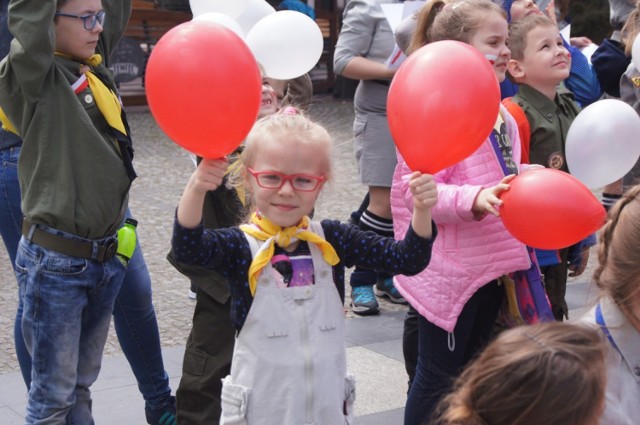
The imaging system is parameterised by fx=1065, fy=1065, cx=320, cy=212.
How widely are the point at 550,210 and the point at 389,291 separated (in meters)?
2.88

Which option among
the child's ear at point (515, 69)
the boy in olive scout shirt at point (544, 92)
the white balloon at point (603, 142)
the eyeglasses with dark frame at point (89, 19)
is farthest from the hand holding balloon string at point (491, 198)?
the eyeglasses with dark frame at point (89, 19)

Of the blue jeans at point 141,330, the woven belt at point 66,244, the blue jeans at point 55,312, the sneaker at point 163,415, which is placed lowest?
the sneaker at point 163,415

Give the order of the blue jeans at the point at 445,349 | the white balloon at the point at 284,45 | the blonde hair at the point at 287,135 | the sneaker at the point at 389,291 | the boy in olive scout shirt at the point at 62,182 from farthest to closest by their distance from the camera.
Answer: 1. the sneaker at the point at 389,291
2. the white balloon at the point at 284,45
3. the blue jeans at the point at 445,349
4. the boy in olive scout shirt at the point at 62,182
5. the blonde hair at the point at 287,135

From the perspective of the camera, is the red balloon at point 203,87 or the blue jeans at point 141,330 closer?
the red balloon at point 203,87

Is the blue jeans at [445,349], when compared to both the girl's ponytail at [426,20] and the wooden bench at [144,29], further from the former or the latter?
the wooden bench at [144,29]

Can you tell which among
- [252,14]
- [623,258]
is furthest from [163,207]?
[623,258]

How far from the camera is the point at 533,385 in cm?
183

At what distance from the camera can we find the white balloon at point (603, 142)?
357cm

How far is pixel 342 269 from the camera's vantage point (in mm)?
2822

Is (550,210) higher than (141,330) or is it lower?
higher

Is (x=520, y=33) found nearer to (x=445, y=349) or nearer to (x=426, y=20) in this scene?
(x=426, y=20)

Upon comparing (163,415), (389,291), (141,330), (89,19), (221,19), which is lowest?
(389,291)

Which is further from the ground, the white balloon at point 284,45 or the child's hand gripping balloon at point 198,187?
the child's hand gripping balloon at point 198,187

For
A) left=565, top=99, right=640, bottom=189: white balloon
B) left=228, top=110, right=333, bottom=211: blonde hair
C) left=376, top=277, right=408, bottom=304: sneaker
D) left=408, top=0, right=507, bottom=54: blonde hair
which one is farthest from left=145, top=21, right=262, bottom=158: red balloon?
left=376, top=277, right=408, bottom=304: sneaker
